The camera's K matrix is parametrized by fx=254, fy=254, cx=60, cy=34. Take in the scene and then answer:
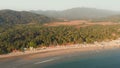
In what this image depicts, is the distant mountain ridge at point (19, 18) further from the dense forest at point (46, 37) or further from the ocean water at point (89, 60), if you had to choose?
the ocean water at point (89, 60)

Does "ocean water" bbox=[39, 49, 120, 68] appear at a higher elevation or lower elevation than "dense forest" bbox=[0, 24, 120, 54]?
lower

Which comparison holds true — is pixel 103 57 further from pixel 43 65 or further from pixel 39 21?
pixel 39 21

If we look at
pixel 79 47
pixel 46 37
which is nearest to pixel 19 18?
pixel 46 37

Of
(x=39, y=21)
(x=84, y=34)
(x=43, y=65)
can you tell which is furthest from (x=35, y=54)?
(x=39, y=21)

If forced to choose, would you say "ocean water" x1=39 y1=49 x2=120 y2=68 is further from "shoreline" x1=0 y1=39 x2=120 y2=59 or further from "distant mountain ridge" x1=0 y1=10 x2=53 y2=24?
"distant mountain ridge" x1=0 y1=10 x2=53 y2=24

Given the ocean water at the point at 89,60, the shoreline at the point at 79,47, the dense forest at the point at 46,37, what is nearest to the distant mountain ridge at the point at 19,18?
the dense forest at the point at 46,37

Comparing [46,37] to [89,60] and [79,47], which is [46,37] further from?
[89,60]

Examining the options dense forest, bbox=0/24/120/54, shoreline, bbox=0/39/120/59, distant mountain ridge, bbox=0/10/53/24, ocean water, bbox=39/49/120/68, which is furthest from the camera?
distant mountain ridge, bbox=0/10/53/24

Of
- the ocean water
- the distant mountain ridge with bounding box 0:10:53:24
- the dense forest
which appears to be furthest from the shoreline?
the distant mountain ridge with bounding box 0:10:53:24
